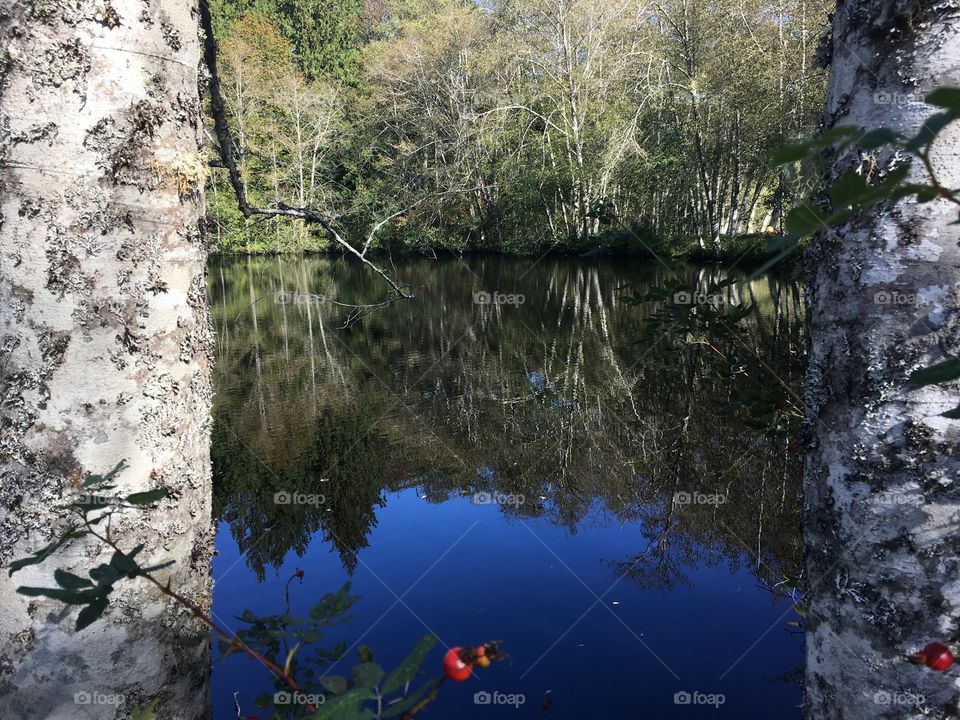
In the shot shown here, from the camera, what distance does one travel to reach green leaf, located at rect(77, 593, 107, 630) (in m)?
0.68

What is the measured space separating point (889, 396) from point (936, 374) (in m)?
0.75

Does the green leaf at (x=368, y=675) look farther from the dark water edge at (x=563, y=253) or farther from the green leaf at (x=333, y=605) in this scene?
the dark water edge at (x=563, y=253)

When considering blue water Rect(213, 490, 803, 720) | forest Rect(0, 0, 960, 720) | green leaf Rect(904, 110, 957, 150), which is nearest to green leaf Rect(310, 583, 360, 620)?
forest Rect(0, 0, 960, 720)

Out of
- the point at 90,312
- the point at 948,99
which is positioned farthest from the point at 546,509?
the point at 948,99

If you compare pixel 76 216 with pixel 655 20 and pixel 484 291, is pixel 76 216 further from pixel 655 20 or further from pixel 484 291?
pixel 655 20

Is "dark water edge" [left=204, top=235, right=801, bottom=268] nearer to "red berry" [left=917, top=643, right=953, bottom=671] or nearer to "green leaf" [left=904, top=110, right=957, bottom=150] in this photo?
"red berry" [left=917, top=643, right=953, bottom=671]

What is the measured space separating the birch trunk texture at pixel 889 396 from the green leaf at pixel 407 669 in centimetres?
84

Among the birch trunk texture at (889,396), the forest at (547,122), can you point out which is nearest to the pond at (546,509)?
the birch trunk texture at (889,396)

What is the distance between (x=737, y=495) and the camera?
4781mm

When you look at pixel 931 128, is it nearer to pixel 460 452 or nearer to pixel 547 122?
pixel 460 452

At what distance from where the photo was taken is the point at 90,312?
3.89ft

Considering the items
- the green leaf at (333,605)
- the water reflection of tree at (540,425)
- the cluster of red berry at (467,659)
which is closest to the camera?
the cluster of red berry at (467,659)

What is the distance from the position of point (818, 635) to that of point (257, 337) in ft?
34.9

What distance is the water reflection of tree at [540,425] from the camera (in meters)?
4.21
